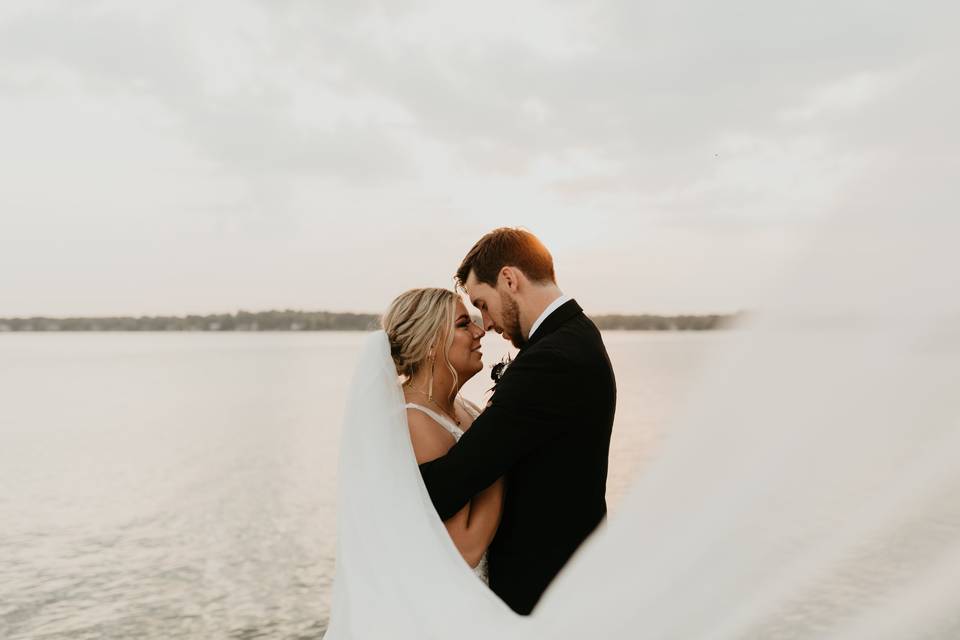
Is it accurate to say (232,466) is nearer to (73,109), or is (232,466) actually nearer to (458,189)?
(458,189)

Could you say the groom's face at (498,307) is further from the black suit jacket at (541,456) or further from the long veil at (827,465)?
the long veil at (827,465)

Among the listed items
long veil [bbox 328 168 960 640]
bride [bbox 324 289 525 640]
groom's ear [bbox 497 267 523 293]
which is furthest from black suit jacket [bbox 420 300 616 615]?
long veil [bbox 328 168 960 640]

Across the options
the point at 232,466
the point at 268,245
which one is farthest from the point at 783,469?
the point at 268,245

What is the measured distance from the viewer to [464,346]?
3686 millimetres

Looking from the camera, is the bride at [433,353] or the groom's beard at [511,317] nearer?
the groom's beard at [511,317]

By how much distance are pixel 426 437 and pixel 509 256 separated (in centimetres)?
82

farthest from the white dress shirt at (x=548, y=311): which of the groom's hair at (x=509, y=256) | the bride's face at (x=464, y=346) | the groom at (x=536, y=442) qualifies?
the bride's face at (x=464, y=346)

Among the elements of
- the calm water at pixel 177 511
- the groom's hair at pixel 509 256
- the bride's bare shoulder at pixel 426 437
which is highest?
the groom's hair at pixel 509 256

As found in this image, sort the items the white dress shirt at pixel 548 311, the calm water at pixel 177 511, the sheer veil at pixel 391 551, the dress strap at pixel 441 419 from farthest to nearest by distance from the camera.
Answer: the calm water at pixel 177 511, the dress strap at pixel 441 419, the white dress shirt at pixel 548 311, the sheer veil at pixel 391 551

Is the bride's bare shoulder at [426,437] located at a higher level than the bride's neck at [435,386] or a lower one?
lower

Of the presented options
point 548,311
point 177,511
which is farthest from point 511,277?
point 177,511

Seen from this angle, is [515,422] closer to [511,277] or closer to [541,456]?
[541,456]

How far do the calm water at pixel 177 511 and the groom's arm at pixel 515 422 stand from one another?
650 millimetres

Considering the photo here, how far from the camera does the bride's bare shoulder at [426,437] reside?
3.38 m
